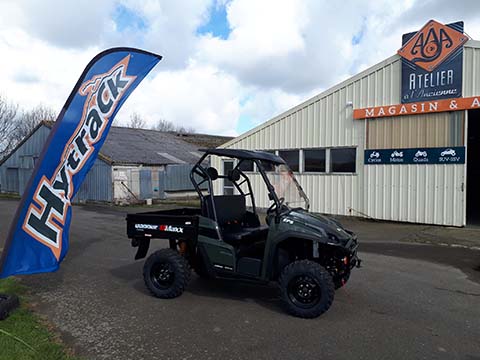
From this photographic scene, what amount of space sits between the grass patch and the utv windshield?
3.04 metres

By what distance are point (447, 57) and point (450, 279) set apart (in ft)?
24.3

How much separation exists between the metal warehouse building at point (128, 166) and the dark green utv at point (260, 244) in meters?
15.7

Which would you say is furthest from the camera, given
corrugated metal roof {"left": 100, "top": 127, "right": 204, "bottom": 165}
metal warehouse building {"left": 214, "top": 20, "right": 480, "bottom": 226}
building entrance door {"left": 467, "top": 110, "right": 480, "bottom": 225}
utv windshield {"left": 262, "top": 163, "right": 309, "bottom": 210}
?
corrugated metal roof {"left": 100, "top": 127, "right": 204, "bottom": 165}

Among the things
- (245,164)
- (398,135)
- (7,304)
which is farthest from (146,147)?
(7,304)

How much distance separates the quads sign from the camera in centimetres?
1103

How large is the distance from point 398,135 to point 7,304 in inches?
433

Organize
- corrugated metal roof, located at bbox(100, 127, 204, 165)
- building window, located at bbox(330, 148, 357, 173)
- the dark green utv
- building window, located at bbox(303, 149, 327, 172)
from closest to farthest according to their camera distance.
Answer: the dark green utv → building window, located at bbox(330, 148, 357, 173) → building window, located at bbox(303, 149, 327, 172) → corrugated metal roof, located at bbox(100, 127, 204, 165)

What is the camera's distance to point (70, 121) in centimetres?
468

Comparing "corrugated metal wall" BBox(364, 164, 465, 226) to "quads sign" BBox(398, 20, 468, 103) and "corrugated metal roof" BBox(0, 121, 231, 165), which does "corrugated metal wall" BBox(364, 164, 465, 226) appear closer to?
"quads sign" BBox(398, 20, 468, 103)

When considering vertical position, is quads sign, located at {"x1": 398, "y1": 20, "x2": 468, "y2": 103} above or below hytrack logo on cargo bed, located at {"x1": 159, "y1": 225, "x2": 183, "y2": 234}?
above

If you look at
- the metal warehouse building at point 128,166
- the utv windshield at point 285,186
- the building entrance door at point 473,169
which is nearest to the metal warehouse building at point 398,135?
the building entrance door at point 473,169

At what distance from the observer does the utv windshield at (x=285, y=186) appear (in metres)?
5.40

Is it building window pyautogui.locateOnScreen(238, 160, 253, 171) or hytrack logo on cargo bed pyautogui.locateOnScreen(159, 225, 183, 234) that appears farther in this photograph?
building window pyautogui.locateOnScreen(238, 160, 253, 171)

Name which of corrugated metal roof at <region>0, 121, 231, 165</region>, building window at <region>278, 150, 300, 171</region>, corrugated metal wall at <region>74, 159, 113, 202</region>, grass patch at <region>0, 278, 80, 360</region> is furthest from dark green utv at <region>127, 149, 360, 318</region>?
corrugated metal roof at <region>0, 121, 231, 165</region>
